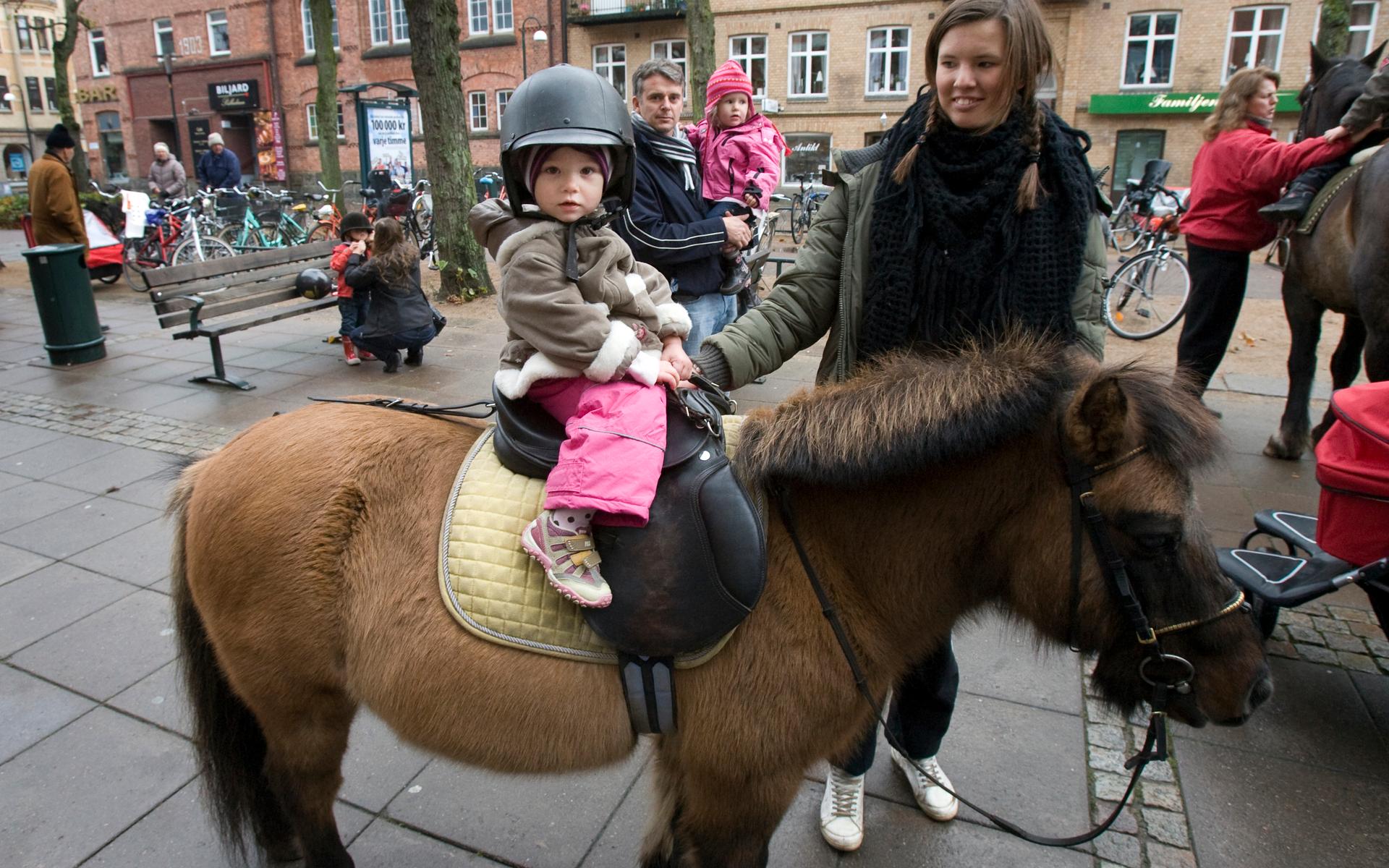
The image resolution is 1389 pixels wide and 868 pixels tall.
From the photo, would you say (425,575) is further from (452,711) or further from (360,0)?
(360,0)

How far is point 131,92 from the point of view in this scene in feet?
113

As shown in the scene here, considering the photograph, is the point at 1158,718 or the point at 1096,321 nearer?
the point at 1158,718

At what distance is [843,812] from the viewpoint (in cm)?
237

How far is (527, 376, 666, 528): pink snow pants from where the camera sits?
1.54m

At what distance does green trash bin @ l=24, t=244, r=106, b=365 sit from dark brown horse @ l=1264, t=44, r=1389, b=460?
1007cm

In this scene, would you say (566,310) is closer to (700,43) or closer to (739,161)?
(739,161)

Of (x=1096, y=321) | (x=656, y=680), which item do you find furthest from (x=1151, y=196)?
(x=656, y=680)

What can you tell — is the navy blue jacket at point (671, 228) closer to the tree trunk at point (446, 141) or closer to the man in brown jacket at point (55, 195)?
the tree trunk at point (446, 141)

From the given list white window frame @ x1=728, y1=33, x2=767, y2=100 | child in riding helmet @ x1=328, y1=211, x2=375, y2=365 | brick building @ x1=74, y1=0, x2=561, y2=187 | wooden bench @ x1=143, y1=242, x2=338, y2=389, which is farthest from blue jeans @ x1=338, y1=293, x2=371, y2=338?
white window frame @ x1=728, y1=33, x2=767, y2=100

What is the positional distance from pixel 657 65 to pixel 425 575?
3401mm

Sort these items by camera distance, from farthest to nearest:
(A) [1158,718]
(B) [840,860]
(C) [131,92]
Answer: (C) [131,92] < (B) [840,860] < (A) [1158,718]

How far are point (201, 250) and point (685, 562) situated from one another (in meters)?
13.4

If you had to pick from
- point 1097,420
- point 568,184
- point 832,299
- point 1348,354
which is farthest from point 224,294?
point 1348,354

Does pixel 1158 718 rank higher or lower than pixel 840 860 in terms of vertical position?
higher
